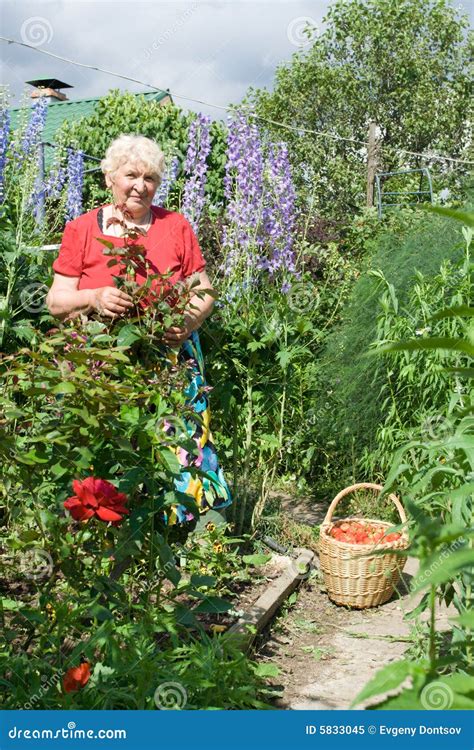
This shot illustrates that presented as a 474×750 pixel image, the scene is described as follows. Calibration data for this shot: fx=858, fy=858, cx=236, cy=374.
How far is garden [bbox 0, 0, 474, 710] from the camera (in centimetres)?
205

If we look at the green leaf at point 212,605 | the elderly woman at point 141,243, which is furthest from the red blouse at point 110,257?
the green leaf at point 212,605

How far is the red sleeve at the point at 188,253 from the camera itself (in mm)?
3383

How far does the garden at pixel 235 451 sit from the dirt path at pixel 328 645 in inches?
0.9

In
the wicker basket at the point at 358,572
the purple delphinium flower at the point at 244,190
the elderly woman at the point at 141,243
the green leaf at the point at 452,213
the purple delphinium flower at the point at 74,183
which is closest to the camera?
the green leaf at the point at 452,213

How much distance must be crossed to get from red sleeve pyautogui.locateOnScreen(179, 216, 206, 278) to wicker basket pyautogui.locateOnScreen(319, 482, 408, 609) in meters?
1.35

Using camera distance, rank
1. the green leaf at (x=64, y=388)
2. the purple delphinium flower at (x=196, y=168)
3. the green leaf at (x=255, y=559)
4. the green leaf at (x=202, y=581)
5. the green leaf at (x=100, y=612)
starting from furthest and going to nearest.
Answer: the purple delphinium flower at (x=196, y=168) → the green leaf at (x=255, y=559) → the green leaf at (x=202, y=581) → the green leaf at (x=100, y=612) → the green leaf at (x=64, y=388)

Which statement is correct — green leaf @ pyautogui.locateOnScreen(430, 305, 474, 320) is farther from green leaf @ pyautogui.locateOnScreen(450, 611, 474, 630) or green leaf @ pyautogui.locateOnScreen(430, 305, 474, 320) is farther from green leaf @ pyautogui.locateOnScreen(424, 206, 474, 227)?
green leaf @ pyautogui.locateOnScreen(450, 611, 474, 630)

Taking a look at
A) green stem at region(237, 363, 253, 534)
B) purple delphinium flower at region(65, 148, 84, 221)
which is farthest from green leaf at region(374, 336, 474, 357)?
purple delphinium flower at region(65, 148, 84, 221)

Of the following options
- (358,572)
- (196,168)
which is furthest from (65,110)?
(358,572)

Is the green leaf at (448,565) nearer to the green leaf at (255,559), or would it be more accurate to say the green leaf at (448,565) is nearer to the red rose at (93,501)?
the red rose at (93,501)

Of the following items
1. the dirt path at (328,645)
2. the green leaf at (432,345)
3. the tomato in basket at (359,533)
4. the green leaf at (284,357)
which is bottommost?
the dirt path at (328,645)

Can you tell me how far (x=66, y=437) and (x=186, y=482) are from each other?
59.2 inches

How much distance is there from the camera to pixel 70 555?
7.38ft

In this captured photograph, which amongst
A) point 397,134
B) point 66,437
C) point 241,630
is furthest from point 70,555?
point 397,134
